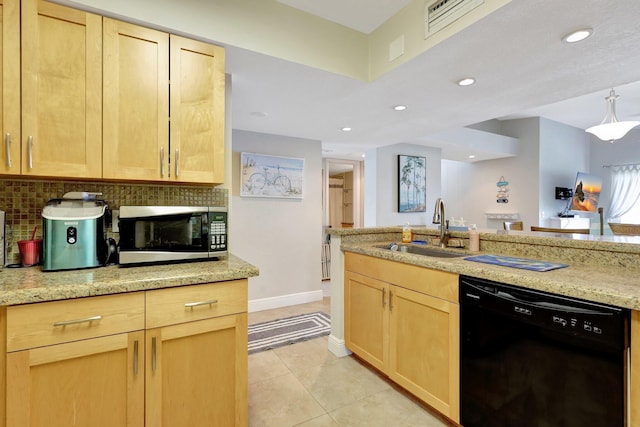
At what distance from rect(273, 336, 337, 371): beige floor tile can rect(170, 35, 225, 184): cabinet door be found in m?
1.60

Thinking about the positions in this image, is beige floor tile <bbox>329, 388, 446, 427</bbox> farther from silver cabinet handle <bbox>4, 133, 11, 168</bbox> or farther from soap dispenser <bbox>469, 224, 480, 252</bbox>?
silver cabinet handle <bbox>4, 133, 11, 168</bbox>

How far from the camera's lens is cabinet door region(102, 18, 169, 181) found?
150 cm

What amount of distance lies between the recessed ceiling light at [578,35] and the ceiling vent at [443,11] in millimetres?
555

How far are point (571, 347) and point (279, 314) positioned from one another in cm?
282

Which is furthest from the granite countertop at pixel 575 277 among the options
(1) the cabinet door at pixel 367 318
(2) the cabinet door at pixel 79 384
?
(2) the cabinet door at pixel 79 384

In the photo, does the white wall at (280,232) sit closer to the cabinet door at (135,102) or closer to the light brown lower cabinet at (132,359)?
the cabinet door at (135,102)

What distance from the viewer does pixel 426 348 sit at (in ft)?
5.88

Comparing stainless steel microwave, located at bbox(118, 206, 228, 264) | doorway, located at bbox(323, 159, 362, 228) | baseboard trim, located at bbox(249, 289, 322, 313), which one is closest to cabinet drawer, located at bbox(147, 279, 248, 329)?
stainless steel microwave, located at bbox(118, 206, 228, 264)

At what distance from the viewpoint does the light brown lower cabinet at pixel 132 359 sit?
3.64 feet

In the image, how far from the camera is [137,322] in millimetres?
1258

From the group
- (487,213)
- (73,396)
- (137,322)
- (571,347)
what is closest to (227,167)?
(137,322)

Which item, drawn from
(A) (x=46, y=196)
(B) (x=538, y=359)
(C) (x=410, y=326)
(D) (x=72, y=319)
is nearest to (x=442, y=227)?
(C) (x=410, y=326)

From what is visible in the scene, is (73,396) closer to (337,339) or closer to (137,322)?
(137,322)

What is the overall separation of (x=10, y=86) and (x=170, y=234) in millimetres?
916
